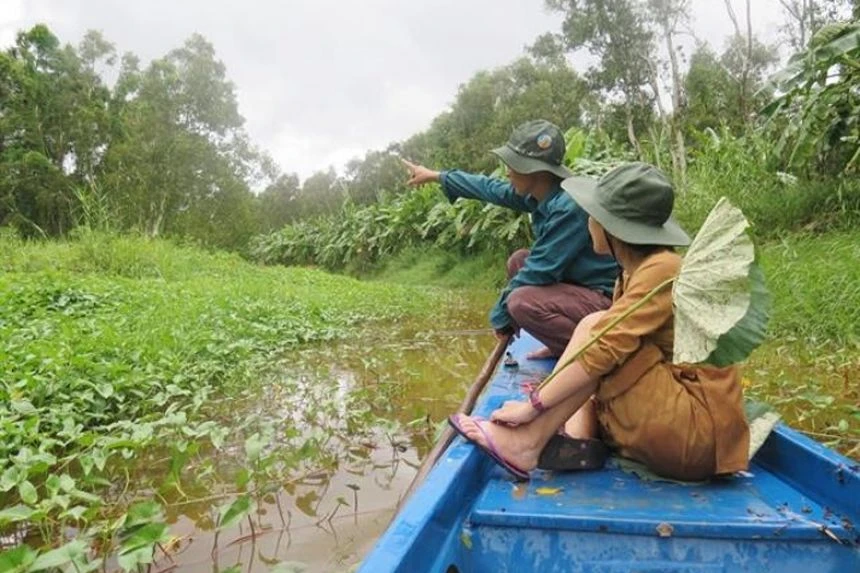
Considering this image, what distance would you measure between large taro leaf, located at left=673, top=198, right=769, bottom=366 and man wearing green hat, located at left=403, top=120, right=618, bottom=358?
120cm

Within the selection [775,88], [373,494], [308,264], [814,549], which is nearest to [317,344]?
[373,494]

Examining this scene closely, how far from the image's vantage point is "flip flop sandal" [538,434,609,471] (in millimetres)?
1729

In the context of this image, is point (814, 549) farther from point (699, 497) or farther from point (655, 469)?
point (655, 469)

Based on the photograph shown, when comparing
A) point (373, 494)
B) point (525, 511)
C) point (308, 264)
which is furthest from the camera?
point (308, 264)

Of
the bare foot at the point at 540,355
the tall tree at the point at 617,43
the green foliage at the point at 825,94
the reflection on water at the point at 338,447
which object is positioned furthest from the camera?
the tall tree at the point at 617,43

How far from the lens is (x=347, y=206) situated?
17078 millimetres

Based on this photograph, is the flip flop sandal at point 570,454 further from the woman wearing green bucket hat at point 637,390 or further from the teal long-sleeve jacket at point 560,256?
the teal long-sleeve jacket at point 560,256

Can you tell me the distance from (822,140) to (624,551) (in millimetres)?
5817

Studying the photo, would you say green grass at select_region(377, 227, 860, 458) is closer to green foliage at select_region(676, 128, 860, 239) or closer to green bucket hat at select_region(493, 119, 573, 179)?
green foliage at select_region(676, 128, 860, 239)

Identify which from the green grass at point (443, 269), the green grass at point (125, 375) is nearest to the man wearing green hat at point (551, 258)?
the green grass at point (125, 375)

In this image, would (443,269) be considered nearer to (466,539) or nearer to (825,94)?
(825,94)

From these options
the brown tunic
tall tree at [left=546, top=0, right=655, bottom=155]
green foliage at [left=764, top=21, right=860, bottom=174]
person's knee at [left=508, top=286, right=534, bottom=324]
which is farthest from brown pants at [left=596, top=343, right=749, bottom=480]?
tall tree at [left=546, top=0, right=655, bottom=155]

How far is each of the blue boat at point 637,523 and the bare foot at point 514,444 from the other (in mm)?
58

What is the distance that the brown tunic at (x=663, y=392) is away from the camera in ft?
5.08
